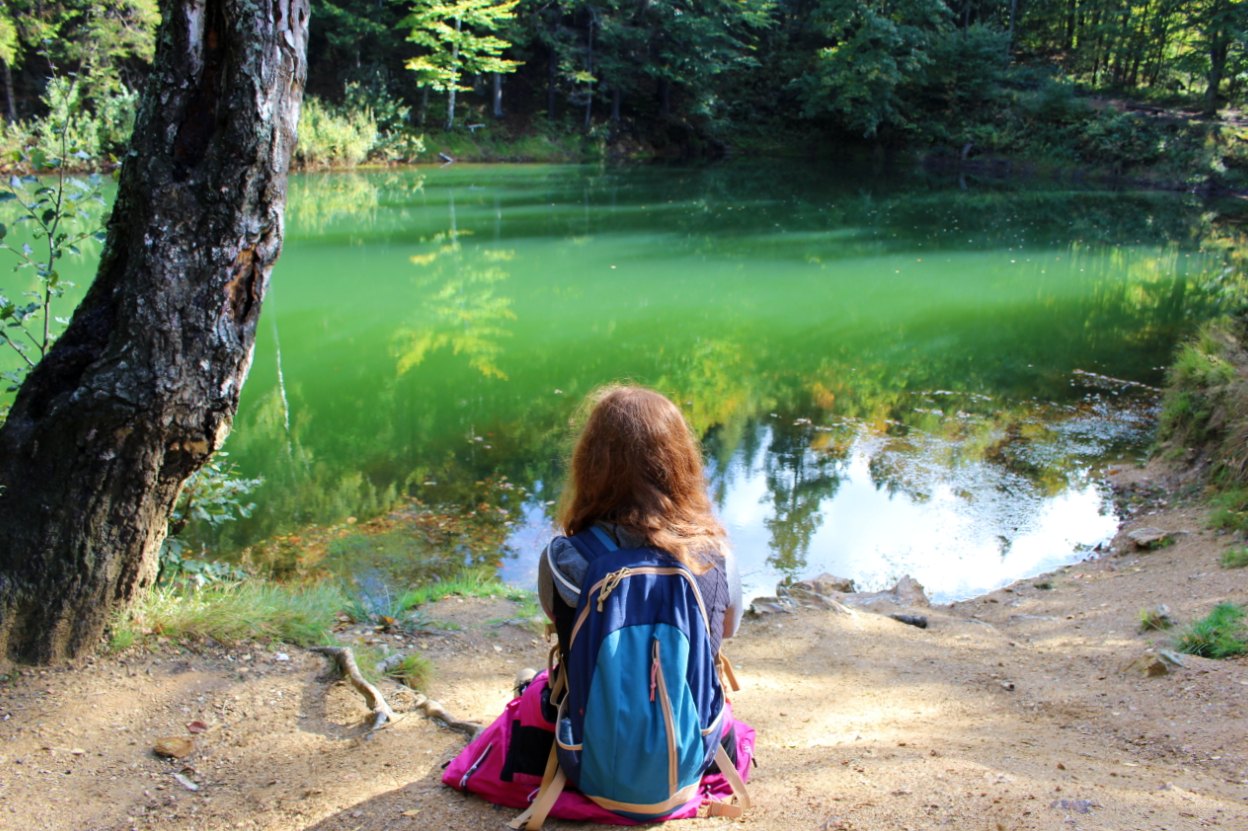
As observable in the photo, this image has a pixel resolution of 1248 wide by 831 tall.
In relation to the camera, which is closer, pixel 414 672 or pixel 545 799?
pixel 545 799

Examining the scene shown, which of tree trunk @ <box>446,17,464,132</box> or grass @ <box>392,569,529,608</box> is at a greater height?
tree trunk @ <box>446,17,464,132</box>

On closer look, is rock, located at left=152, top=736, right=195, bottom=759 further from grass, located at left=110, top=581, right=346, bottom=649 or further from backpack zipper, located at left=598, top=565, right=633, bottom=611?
→ backpack zipper, located at left=598, top=565, right=633, bottom=611

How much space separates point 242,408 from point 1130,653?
21.1ft

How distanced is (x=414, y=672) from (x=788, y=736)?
1.31 meters

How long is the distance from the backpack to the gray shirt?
0.02 meters

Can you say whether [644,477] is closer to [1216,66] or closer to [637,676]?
[637,676]

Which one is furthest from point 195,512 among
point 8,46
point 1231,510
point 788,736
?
point 8,46

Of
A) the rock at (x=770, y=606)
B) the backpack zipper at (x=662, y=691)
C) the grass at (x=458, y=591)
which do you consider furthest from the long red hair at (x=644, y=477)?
the rock at (x=770, y=606)

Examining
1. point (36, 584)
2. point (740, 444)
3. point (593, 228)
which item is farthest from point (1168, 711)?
point (593, 228)

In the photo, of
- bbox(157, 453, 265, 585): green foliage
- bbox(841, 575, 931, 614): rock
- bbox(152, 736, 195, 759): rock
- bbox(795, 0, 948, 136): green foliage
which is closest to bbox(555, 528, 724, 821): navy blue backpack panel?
bbox(152, 736, 195, 759): rock

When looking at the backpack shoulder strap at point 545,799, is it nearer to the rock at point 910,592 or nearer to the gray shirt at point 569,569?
the gray shirt at point 569,569

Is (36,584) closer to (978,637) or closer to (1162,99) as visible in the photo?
(978,637)

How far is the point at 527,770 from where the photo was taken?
2086 mm

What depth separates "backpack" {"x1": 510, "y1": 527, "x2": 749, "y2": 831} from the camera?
1839mm
